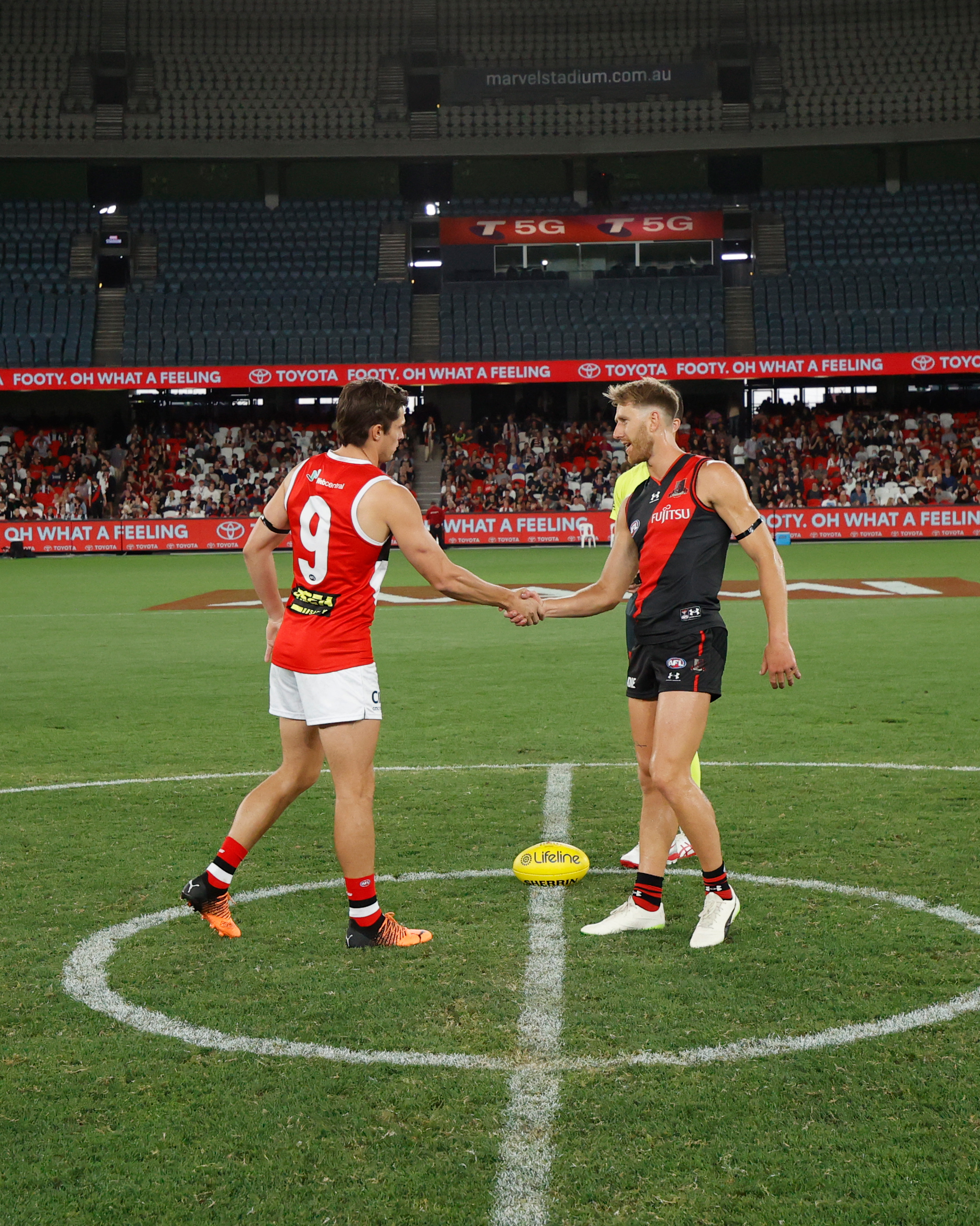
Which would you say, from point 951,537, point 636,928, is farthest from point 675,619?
point 951,537

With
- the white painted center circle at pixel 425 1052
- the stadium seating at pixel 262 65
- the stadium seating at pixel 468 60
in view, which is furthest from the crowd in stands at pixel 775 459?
the white painted center circle at pixel 425 1052

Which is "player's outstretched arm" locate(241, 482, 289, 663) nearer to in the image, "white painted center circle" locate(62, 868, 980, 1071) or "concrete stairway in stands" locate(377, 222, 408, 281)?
"white painted center circle" locate(62, 868, 980, 1071)

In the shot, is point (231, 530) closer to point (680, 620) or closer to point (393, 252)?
point (393, 252)

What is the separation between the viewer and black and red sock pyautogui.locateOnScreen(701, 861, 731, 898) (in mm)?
5004

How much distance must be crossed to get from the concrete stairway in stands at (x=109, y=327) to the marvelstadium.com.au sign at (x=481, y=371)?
1.96 m

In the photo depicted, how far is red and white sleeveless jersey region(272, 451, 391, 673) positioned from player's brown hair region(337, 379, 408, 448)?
99 millimetres

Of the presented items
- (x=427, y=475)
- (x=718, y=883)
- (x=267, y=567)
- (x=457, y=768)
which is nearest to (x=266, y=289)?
(x=427, y=475)

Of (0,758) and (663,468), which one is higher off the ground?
(663,468)

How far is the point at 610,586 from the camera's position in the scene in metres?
5.56

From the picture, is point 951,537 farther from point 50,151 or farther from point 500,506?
point 50,151

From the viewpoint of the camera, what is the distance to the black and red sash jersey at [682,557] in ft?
16.8

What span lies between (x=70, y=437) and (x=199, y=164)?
11.0 meters

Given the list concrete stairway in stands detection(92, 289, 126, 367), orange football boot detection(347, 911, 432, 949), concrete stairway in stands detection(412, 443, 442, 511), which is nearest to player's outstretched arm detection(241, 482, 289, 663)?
orange football boot detection(347, 911, 432, 949)

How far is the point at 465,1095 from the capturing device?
144 inches
